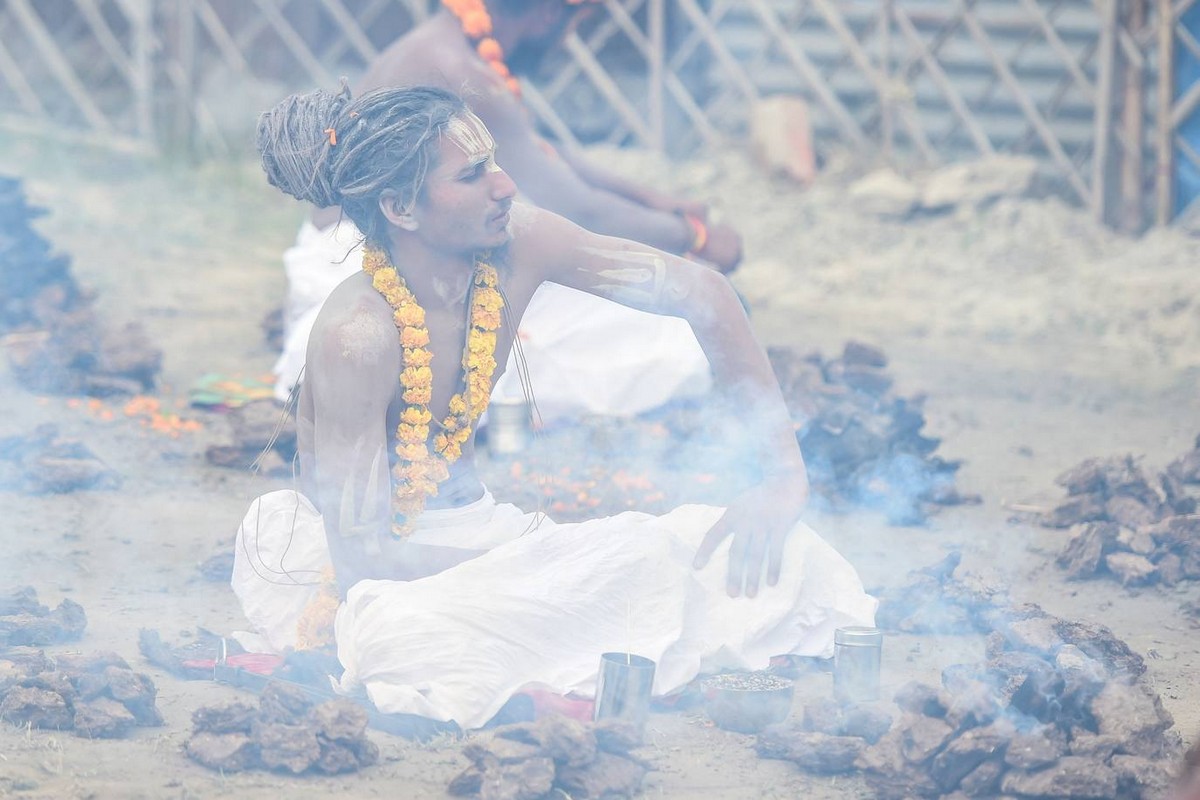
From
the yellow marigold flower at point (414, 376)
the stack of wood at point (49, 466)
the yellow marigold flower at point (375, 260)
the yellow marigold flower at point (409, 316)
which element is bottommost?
the stack of wood at point (49, 466)

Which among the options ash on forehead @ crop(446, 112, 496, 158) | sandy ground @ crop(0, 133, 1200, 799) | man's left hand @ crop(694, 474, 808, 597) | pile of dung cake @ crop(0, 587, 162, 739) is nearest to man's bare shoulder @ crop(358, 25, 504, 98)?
sandy ground @ crop(0, 133, 1200, 799)

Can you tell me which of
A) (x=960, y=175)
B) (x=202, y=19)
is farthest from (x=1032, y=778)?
(x=202, y=19)

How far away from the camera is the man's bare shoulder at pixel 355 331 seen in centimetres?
306

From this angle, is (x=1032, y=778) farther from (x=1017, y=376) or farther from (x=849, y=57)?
(x=849, y=57)

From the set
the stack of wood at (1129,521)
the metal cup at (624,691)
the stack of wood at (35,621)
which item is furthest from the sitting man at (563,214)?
the metal cup at (624,691)

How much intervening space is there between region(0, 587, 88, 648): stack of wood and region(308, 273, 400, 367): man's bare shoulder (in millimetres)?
1020

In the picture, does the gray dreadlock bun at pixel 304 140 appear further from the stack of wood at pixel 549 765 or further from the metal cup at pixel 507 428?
the metal cup at pixel 507 428

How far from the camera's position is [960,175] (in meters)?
8.28

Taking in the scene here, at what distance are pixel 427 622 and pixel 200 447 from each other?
2.62 meters

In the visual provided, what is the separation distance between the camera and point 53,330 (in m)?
6.21

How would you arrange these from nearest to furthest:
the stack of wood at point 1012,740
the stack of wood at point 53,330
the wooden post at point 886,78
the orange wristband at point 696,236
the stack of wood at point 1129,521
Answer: the stack of wood at point 1012,740, the stack of wood at point 1129,521, the orange wristband at point 696,236, the stack of wood at point 53,330, the wooden post at point 886,78

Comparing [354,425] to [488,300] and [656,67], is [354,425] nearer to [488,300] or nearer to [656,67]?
[488,300]

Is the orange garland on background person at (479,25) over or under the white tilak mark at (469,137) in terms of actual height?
over

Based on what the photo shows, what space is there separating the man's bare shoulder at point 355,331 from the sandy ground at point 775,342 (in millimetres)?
826
